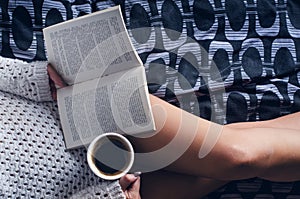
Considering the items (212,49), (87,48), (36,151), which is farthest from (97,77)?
(212,49)

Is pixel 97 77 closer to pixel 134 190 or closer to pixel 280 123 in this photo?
pixel 134 190

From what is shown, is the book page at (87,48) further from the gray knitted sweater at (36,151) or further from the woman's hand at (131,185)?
the woman's hand at (131,185)

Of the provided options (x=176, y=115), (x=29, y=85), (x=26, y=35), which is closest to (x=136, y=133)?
(x=176, y=115)

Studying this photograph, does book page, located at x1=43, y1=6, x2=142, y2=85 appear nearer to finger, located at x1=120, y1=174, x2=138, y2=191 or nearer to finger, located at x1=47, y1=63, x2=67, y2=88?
finger, located at x1=47, y1=63, x2=67, y2=88

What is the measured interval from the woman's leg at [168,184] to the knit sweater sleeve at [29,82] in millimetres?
255

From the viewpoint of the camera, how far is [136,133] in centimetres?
104

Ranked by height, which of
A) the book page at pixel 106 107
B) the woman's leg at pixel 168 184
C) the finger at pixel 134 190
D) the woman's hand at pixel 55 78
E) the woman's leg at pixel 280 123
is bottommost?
the woman's leg at pixel 168 184

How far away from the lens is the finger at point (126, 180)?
1.06 meters

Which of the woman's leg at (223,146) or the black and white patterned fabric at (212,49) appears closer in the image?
the woman's leg at (223,146)

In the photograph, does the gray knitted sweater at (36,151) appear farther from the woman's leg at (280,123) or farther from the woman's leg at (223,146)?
the woman's leg at (280,123)

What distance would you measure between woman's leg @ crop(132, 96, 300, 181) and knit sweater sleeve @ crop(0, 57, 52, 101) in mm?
199

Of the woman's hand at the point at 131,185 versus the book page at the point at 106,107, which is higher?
the book page at the point at 106,107

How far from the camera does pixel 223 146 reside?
3.45ft

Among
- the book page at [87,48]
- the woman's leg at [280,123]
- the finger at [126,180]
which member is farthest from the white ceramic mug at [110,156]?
the woman's leg at [280,123]
